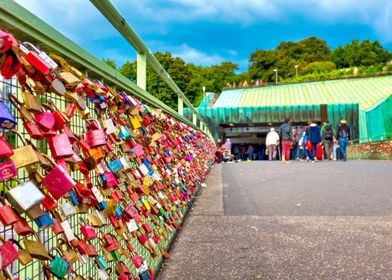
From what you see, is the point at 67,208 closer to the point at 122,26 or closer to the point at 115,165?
the point at 115,165

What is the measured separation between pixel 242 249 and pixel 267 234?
0.59m

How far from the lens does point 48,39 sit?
1359 mm

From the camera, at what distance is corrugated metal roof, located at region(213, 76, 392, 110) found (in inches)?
1857

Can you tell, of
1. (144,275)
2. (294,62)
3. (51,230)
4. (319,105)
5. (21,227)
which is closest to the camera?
(21,227)

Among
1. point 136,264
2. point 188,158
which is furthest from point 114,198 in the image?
point 188,158

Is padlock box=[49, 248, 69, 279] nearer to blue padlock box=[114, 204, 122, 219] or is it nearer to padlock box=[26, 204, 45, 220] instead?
padlock box=[26, 204, 45, 220]

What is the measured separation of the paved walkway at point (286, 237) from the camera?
9.68ft

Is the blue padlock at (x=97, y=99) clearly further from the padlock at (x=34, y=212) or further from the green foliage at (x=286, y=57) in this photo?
the green foliage at (x=286, y=57)

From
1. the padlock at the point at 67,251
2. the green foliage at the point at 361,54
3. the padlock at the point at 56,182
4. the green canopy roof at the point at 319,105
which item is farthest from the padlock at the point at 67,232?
the green foliage at the point at 361,54

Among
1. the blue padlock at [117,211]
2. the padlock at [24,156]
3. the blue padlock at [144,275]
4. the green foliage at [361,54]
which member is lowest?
the blue padlock at [144,275]

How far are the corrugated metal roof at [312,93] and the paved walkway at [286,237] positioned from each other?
134 ft

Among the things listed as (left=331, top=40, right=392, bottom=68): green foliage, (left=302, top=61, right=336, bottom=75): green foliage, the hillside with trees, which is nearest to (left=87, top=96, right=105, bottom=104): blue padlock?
the hillside with trees

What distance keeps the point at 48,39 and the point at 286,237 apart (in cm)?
307

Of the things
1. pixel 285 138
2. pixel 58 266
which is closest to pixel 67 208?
pixel 58 266
